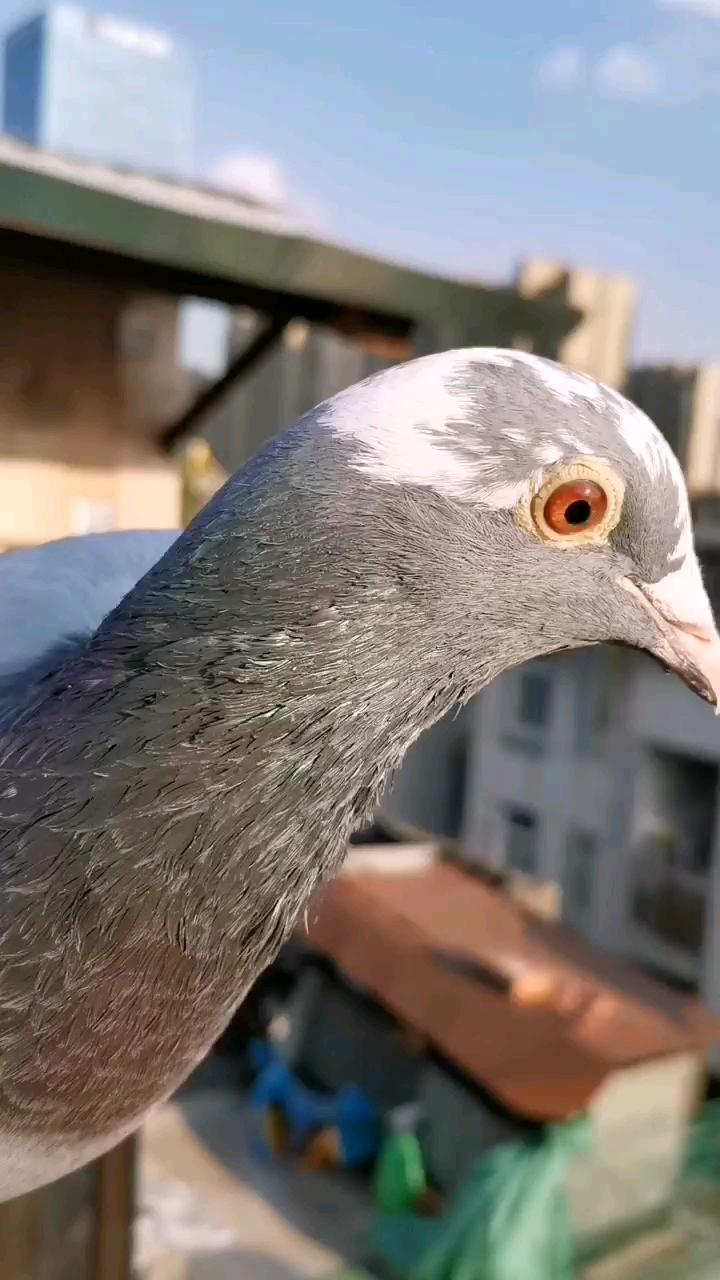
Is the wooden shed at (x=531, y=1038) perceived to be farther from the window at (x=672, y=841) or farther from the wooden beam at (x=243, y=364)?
the wooden beam at (x=243, y=364)

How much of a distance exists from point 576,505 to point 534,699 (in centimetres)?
409

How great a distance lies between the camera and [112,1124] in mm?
607

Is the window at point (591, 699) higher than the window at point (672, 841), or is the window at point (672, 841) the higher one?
the window at point (591, 699)

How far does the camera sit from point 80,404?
6.37ft

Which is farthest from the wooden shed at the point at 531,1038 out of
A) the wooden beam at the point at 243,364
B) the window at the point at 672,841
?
the wooden beam at the point at 243,364

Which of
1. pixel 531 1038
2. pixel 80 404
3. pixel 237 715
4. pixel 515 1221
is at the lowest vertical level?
pixel 515 1221

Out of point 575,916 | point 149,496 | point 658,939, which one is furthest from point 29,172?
point 575,916

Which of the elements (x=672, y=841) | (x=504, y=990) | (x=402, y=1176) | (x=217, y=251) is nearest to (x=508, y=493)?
(x=217, y=251)

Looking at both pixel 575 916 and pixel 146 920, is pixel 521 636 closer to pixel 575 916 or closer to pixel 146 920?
pixel 146 920

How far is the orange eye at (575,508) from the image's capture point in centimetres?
48

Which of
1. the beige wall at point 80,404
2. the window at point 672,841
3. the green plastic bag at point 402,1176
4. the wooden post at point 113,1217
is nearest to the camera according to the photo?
the wooden post at point 113,1217

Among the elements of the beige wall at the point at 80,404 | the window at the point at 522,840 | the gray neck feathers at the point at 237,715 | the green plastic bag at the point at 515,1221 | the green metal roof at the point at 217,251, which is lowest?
the green plastic bag at the point at 515,1221

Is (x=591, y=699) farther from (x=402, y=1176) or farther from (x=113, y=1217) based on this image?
(x=113, y=1217)

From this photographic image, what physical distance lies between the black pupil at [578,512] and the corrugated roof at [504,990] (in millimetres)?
1970
